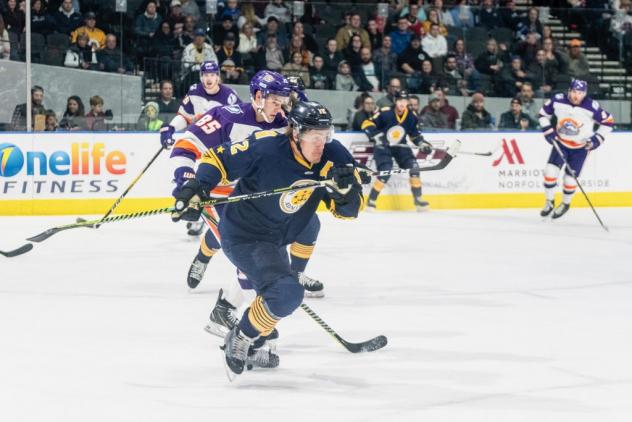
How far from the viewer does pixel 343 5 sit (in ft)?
45.4

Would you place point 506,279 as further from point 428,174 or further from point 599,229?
point 428,174

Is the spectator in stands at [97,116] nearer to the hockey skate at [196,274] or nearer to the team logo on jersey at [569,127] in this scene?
the team logo on jersey at [569,127]

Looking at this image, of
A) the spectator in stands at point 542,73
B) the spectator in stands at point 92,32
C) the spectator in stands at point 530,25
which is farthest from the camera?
the spectator in stands at point 530,25

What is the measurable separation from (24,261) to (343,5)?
21.8 ft

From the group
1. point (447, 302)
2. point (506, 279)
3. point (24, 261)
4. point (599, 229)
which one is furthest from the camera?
point (599, 229)

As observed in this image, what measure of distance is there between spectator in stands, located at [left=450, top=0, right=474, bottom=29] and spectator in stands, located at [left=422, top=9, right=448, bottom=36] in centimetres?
22

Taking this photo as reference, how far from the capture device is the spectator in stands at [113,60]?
11.7 metres

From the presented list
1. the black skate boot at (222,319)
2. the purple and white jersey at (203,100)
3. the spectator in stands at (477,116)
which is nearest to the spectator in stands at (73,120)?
the purple and white jersey at (203,100)

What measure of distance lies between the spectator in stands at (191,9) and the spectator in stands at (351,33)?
1674mm

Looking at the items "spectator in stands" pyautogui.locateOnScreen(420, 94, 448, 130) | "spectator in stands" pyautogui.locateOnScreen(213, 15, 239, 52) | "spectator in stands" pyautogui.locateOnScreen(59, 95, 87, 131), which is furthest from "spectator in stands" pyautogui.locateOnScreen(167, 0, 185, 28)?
"spectator in stands" pyautogui.locateOnScreen(420, 94, 448, 130)

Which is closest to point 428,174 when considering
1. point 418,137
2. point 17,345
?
point 418,137

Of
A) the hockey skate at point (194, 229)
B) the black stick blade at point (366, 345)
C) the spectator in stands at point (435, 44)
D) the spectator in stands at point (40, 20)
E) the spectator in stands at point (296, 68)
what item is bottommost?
the hockey skate at point (194, 229)

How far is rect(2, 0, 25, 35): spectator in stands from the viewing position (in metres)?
11.2

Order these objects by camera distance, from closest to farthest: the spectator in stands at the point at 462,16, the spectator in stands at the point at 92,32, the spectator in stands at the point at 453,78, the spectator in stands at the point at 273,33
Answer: the spectator in stands at the point at 92,32
the spectator in stands at the point at 453,78
the spectator in stands at the point at 273,33
the spectator in stands at the point at 462,16
